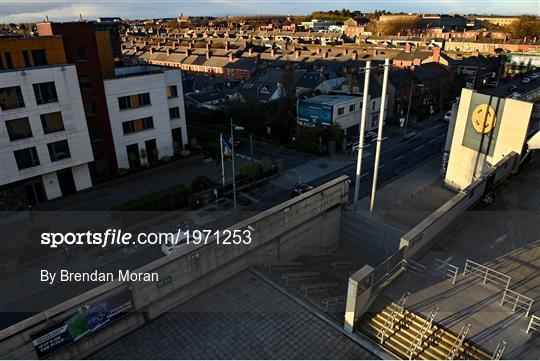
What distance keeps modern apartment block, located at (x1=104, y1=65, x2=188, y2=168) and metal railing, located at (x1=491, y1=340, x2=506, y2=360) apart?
34987 millimetres

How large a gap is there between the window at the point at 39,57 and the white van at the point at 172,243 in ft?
63.0

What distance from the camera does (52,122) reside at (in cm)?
3203

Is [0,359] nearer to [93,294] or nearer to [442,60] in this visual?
[93,294]

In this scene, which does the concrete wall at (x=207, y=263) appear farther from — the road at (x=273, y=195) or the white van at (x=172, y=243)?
the road at (x=273, y=195)

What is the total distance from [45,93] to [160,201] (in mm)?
13437

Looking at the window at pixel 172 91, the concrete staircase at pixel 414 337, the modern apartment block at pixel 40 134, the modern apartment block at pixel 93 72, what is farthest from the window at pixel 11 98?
the concrete staircase at pixel 414 337

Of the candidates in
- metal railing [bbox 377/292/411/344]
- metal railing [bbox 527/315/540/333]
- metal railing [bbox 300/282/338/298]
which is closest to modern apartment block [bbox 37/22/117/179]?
metal railing [bbox 300/282/338/298]

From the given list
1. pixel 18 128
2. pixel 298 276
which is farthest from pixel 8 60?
pixel 298 276

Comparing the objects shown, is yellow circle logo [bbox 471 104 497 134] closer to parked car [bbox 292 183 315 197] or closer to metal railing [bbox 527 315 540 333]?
parked car [bbox 292 183 315 197]

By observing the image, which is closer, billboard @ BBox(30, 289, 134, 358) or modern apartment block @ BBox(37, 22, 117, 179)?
billboard @ BBox(30, 289, 134, 358)

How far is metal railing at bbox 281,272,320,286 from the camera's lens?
59.7ft

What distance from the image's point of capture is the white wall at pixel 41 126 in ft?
96.9

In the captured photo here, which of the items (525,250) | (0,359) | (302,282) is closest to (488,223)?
(525,250)

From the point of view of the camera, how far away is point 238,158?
45500 millimetres
